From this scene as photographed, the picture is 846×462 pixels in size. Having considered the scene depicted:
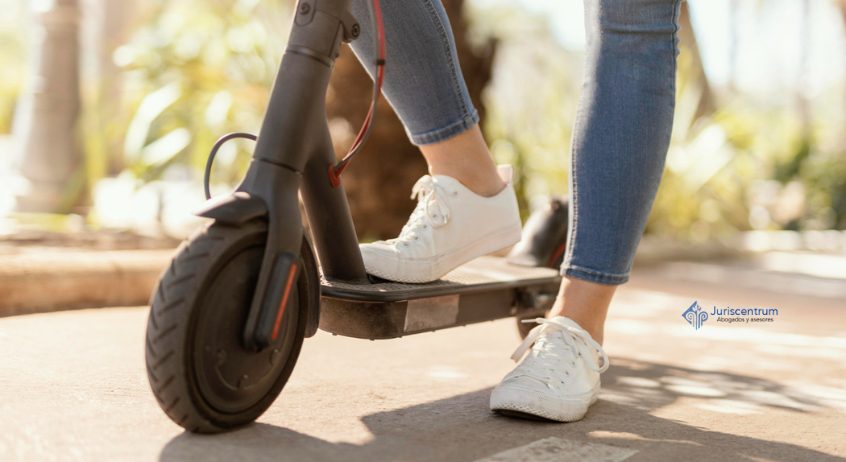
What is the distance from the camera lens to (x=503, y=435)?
Result: 163 centimetres

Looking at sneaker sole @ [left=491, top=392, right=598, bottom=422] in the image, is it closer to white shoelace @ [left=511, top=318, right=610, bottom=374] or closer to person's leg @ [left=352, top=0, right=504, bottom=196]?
white shoelace @ [left=511, top=318, right=610, bottom=374]

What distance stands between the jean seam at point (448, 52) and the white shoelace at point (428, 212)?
6.6 inches

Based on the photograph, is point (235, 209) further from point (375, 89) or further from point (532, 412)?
point (532, 412)

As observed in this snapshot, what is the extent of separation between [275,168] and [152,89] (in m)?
4.76

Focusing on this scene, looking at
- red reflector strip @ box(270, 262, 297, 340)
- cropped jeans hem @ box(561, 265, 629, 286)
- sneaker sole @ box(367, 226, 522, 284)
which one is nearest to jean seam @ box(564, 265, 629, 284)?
cropped jeans hem @ box(561, 265, 629, 286)

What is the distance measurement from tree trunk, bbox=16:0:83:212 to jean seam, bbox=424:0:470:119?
392cm

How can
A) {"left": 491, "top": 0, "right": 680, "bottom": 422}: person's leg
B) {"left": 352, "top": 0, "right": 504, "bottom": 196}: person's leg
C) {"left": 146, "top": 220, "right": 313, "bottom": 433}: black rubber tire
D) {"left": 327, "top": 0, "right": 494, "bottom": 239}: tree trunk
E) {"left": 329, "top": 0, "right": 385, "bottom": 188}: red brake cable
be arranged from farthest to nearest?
{"left": 327, "top": 0, "right": 494, "bottom": 239}: tree trunk < {"left": 352, "top": 0, "right": 504, "bottom": 196}: person's leg < {"left": 491, "top": 0, "right": 680, "bottom": 422}: person's leg < {"left": 329, "top": 0, "right": 385, "bottom": 188}: red brake cable < {"left": 146, "top": 220, "right": 313, "bottom": 433}: black rubber tire

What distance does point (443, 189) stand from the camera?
1.94 m

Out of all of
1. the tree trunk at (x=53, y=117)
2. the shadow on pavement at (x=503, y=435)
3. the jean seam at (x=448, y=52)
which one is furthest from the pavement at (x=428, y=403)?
the tree trunk at (x=53, y=117)

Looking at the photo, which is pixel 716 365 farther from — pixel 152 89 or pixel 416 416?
pixel 152 89

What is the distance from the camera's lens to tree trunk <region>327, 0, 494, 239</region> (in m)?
4.54

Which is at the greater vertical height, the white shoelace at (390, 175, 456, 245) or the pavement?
the white shoelace at (390, 175, 456, 245)

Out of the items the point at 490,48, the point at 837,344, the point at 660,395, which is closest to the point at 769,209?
the point at 490,48

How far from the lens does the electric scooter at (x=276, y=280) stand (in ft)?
4.48
